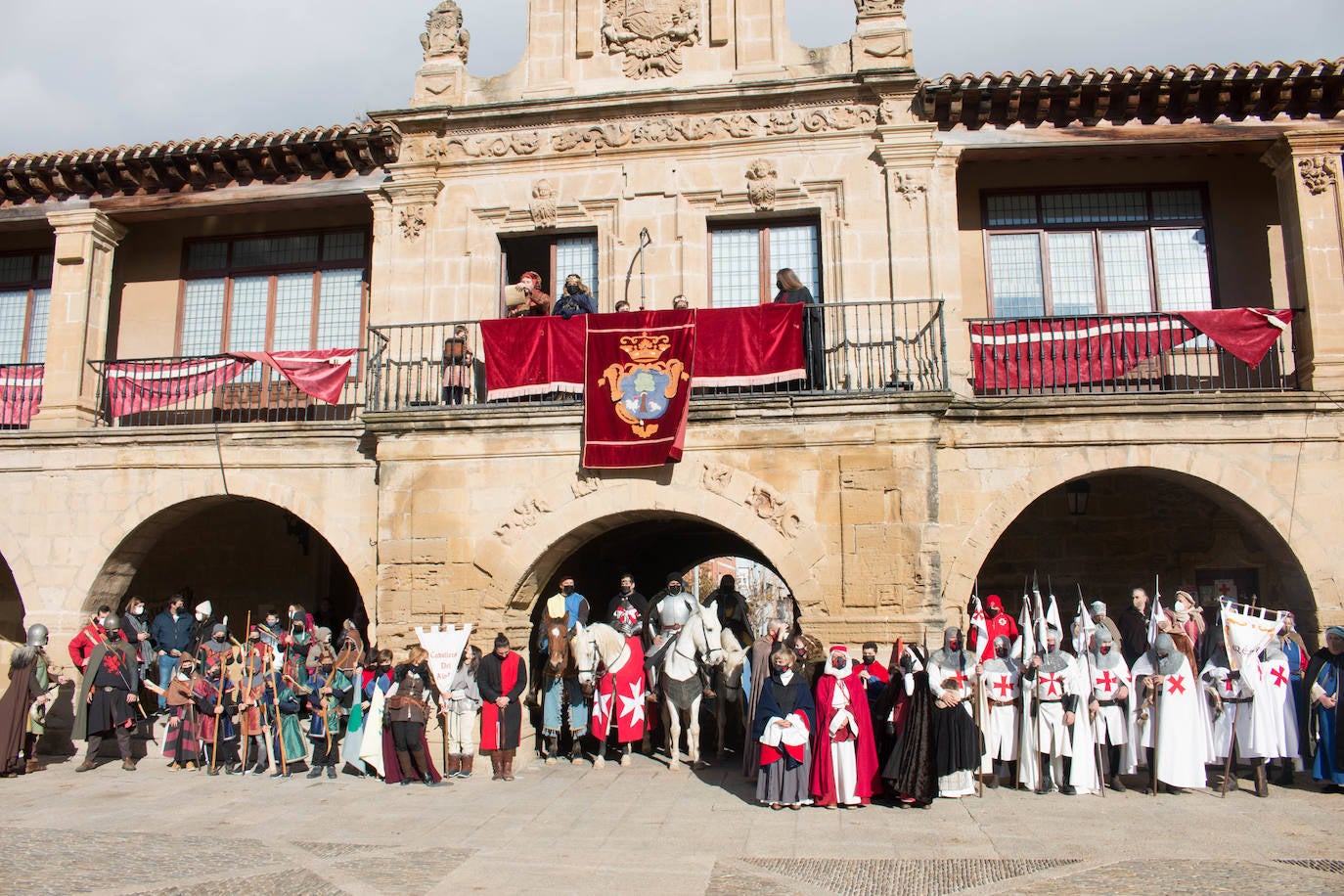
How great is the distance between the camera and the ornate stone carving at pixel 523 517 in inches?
445

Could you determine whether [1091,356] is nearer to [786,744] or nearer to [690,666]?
[690,666]

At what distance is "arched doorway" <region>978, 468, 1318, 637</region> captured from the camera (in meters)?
13.1

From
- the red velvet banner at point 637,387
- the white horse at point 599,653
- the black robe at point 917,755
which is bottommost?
the black robe at point 917,755

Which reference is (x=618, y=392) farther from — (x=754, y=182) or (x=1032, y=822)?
(x=1032, y=822)

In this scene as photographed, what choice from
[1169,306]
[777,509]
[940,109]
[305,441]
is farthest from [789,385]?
[305,441]

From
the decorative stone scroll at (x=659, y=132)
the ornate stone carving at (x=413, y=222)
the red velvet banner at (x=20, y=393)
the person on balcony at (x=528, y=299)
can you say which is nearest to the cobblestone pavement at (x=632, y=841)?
the person on balcony at (x=528, y=299)

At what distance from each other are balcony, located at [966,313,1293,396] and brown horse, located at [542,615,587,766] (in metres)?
5.46

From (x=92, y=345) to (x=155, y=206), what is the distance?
1.99 meters

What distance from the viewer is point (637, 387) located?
11242 mm

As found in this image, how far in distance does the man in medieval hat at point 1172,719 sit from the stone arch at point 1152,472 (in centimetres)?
209

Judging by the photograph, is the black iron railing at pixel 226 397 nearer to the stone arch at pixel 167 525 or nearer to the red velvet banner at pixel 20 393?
the red velvet banner at pixel 20 393

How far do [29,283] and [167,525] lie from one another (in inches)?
191

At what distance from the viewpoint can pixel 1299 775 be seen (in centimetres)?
1020

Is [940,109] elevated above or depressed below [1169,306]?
above
